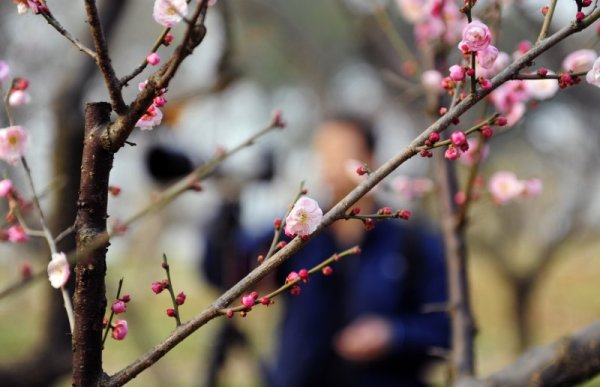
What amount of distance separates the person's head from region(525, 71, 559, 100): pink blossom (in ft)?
3.81

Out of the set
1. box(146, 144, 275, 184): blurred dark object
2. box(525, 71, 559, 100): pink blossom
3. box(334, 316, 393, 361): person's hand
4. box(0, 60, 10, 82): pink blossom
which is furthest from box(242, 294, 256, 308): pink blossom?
box(146, 144, 275, 184): blurred dark object

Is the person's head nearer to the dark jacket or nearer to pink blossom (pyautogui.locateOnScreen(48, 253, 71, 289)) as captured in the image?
the dark jacket

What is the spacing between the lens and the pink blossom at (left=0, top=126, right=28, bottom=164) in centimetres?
84

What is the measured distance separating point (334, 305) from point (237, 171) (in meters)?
0.91

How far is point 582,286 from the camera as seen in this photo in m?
13.3

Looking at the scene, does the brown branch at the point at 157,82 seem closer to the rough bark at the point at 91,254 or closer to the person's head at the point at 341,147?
the rough bark at the point at 91,254

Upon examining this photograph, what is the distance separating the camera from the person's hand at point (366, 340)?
207 cm

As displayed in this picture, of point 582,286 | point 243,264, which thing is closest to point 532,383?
point 243,264

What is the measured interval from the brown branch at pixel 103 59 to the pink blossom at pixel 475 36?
0.33 metres

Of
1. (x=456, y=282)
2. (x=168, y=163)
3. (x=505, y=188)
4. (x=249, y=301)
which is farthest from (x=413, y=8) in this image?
(x=249, y=301)

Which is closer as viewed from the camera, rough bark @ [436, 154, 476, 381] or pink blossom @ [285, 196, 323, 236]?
pink blossom @ [285, 196, 323, 236]

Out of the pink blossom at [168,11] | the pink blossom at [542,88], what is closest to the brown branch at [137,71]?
the pink blossom at [168,11]

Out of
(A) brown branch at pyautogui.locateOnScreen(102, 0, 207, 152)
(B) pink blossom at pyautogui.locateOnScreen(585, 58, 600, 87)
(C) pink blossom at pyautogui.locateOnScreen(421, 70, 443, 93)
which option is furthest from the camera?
(C) pink blossom at pyautogui.locateOnScreen(421, 70, 443, 93)

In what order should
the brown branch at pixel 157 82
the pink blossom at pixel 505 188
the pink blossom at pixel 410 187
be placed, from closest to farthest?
the brown branch at pixel 157 82, the pink blossom at pixel 505 188, the pink blossom at pixel 410 187
